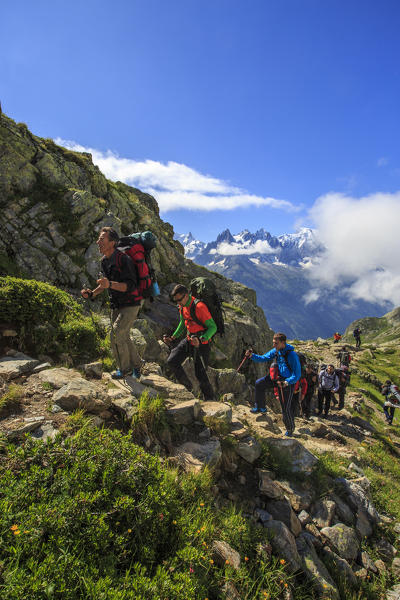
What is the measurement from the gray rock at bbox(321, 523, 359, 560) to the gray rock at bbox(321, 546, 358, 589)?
0.74 ft

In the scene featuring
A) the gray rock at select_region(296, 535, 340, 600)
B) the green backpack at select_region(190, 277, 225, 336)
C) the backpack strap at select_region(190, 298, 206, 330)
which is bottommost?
the gray rock at select_region(296, 535, 340, 600)

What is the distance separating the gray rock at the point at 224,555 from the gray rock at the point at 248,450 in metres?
2.52

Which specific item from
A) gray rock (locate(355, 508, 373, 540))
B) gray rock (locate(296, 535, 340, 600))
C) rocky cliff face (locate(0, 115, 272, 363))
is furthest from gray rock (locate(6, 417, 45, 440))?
rocky cliff face (locate(0, 115, 272, 363))

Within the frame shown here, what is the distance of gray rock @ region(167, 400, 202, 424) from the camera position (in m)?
6.58

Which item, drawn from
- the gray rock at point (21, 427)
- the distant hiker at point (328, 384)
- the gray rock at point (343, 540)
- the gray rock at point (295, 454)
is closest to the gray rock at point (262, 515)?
the gray rock at point (343, 540)

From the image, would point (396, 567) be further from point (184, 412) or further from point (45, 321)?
point (45, 321)

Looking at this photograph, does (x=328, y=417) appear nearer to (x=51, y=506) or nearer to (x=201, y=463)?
(x=201, y=463)

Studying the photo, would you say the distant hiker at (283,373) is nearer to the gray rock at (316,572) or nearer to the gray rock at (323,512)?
the gray rock at (323,512)

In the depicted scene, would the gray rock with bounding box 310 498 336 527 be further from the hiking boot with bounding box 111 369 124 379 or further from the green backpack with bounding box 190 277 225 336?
the hiking boot with bounding box 111 369 124 379

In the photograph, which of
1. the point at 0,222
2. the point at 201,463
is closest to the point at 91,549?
the point at 201,463

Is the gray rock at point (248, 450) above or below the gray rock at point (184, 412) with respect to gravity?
below

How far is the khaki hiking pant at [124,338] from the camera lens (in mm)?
7895

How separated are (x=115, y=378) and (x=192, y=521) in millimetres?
4395

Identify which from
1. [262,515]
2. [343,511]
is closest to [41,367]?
[262,515]
